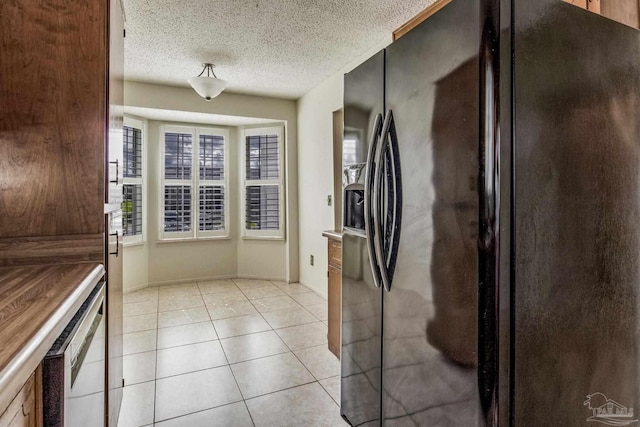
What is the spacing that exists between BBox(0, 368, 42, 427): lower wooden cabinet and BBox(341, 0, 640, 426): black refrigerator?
1103 millimetres

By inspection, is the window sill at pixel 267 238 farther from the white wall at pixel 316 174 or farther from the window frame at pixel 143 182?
the window frame at pixel 143 182

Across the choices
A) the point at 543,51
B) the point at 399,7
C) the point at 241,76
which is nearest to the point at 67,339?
the point at 543,51

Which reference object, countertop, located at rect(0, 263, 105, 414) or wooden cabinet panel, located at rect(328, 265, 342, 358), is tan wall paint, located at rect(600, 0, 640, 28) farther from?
countertop, located at rect(0, 263, 105, 414)

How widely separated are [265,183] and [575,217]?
14.2ft

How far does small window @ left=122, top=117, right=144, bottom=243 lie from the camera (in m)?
4.48

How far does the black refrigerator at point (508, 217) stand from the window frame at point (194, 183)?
13.4 ft

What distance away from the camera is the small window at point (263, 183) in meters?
5.12

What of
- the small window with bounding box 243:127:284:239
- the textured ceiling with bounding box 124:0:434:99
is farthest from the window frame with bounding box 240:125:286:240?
the textured ceiling with bounding box 124:0:434:99

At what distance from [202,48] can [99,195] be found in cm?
233

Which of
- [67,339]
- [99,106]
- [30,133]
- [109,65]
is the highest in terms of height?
[109,65]

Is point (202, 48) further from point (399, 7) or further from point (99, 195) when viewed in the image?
point (99, 195)

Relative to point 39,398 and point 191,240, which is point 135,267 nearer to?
point 191,240

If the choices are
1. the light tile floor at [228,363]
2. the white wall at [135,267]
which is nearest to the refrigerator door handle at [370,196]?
the light tile floor at [228,363]

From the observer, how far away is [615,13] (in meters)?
1.55
